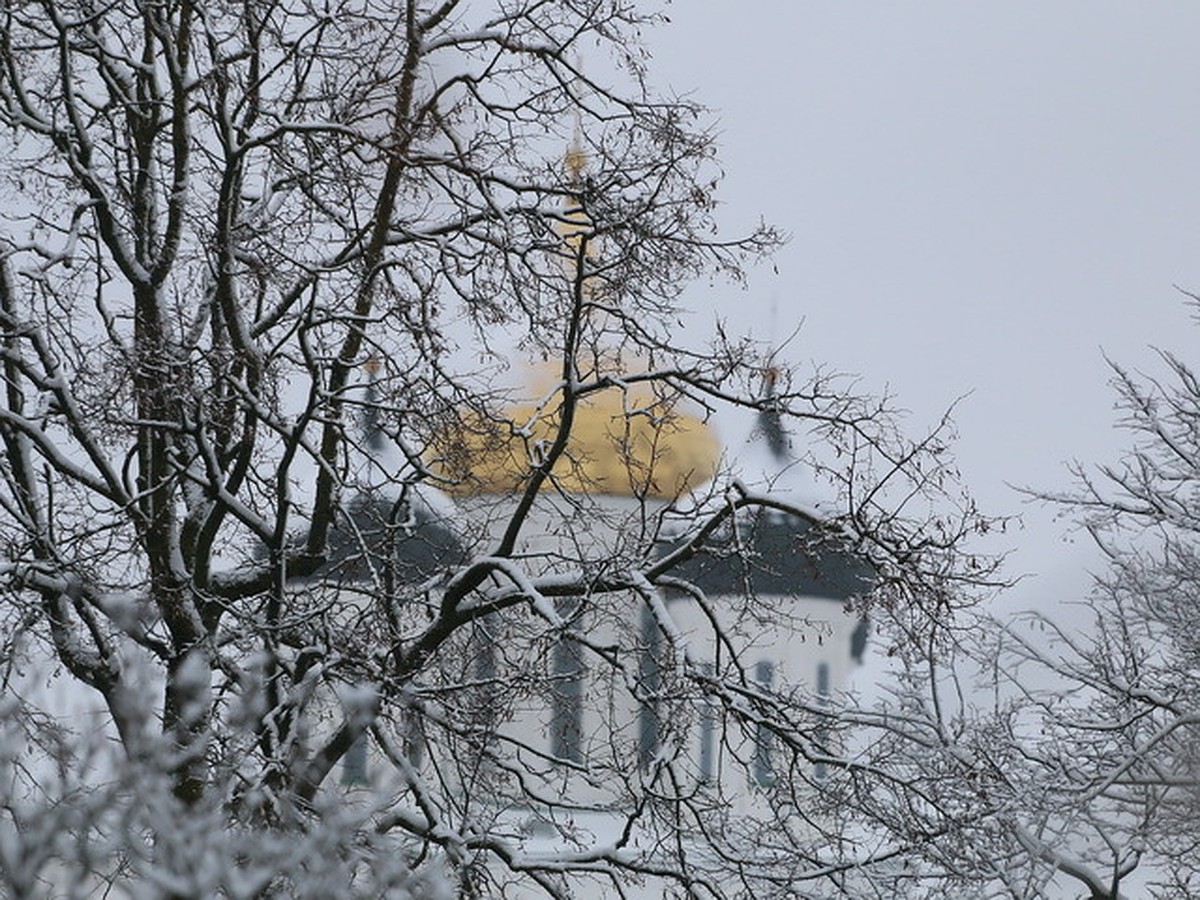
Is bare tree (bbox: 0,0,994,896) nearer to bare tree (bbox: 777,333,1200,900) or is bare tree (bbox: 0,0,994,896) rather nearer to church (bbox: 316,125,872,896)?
church (bbox: 316,125,872,896)

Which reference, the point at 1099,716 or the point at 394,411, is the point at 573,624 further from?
the point at 1099,716

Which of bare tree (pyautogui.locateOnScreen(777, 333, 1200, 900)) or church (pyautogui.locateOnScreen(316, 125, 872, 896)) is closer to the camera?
church (pyautogui.locateOnScreen(316, 125, 872, 896))

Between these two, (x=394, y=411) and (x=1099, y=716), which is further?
(x=1099, y=716)

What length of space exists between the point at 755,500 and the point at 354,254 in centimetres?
260

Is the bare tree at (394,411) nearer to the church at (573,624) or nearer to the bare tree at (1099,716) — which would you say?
the church at (573,624)

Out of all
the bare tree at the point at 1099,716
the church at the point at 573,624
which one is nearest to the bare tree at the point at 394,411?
the church at the point at 573,624

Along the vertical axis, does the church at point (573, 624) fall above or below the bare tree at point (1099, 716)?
below

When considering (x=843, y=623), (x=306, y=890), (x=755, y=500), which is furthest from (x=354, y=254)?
(x=843, y=623)

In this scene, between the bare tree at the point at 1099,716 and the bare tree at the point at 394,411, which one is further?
the bare tree at the point at 1099,716

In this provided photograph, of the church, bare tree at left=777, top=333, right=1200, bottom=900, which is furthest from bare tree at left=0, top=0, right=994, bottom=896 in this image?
bare tree at left=777, top=333, right=1200, bottom=900

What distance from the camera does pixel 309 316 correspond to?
1205 centimetres

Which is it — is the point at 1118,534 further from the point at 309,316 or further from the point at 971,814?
the point at 309,316

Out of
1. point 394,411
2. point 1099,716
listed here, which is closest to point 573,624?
point 394,411

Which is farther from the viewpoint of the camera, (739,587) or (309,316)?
(739,587)
